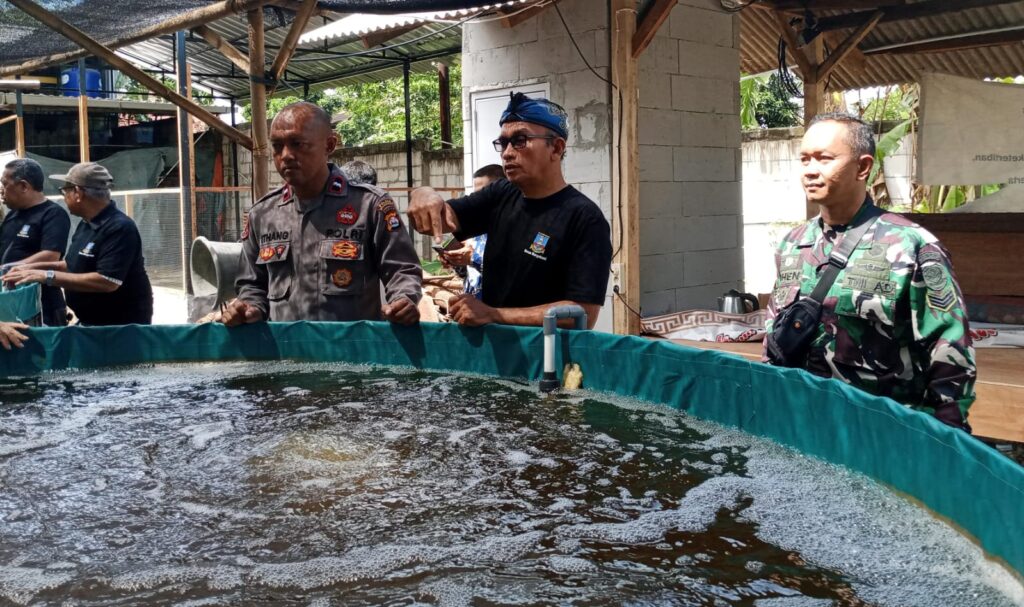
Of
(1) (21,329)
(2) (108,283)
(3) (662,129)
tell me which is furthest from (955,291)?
(3) (662,129)

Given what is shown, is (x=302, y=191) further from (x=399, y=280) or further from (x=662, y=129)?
(x=662, y=129)

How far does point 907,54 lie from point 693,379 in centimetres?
686

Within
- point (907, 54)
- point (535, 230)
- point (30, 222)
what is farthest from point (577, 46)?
point (907, 54)

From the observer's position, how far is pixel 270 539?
66.7 inches

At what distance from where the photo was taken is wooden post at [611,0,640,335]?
5.61 meters

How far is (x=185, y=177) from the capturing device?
388 inches

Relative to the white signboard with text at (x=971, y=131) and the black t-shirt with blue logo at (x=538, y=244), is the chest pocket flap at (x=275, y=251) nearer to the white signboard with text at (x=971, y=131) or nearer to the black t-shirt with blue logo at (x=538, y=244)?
the black t-shirt with blue logo at (x=538, y=244)

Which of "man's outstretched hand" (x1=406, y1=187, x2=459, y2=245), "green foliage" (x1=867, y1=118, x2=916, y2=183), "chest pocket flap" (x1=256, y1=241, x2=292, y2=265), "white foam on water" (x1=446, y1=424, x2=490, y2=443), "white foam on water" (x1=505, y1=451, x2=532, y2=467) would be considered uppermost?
"green foliage" (x1=867, y1=118, x2=916, y2=183)

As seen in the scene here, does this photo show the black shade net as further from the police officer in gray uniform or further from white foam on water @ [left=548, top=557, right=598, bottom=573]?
white foam on water @ [left=548, top=557, right=598, bottom=573]

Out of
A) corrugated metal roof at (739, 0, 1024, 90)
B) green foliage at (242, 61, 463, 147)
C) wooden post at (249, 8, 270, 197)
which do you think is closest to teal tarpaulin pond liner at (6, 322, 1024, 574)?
wooden post at (249, 8, 270, 197)

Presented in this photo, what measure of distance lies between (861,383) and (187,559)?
5.35 feet

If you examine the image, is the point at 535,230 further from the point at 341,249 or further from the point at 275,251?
the point at 275,251

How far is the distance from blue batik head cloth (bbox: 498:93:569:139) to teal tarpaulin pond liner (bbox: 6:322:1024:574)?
678 mm

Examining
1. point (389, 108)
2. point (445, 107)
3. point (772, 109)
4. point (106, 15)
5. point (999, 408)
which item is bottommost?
point (999, 408)
